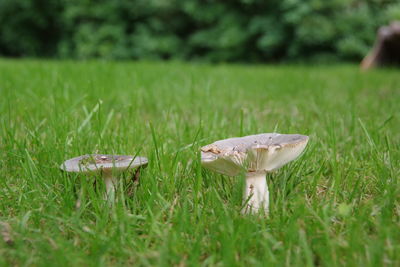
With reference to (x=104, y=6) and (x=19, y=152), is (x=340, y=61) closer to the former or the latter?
(x=104, y=6)

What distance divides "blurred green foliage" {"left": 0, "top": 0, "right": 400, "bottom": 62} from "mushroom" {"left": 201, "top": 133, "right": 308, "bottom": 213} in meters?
8.18

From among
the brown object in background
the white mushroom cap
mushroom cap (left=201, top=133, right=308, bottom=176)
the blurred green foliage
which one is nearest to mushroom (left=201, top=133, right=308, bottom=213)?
mushroom cap (left=201, top=133, right=308, bottom=176)

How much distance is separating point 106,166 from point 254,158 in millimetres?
453

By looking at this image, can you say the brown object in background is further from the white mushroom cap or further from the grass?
the white mushroom cap

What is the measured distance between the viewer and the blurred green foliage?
29.6 feet

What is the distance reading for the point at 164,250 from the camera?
105 cm

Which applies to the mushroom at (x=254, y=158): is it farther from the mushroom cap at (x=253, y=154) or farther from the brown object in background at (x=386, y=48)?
the brown object in background at (x=386, y=48)

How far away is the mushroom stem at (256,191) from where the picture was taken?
4.34ft

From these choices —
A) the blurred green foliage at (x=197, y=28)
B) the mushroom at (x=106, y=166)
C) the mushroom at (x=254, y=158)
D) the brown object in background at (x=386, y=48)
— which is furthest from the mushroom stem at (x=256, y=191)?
the blurred green foliage at (x=197, y=28)

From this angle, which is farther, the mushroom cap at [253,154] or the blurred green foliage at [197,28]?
the blurred green foliage at [197,28]

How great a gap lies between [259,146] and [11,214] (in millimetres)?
851

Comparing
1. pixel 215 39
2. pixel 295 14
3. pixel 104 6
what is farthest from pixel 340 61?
pixel 104 6

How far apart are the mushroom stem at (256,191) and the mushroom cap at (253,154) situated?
0.11 feet

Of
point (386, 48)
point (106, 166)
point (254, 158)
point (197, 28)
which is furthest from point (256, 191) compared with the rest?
point (197, 28)
